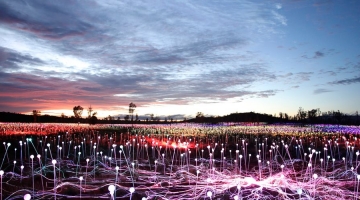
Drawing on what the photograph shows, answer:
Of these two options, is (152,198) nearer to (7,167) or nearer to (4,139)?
(7,167)

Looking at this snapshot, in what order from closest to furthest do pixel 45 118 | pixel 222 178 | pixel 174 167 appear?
1. pixel 222 178
2. pixel 174 167
3. pixel 45 118

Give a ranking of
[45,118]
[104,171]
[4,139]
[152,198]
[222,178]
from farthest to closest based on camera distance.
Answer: [45,118] < [4,139] < [104,171] < [222,178] < [152,198]

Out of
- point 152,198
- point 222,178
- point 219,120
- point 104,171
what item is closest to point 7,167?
point 104,171

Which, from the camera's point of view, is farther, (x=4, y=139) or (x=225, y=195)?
(x=4, y=139)

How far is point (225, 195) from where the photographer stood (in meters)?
6.51

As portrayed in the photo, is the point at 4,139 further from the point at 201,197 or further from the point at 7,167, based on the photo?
the point at 201,197

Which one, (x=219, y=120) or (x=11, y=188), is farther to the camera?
(x=219, y=120)

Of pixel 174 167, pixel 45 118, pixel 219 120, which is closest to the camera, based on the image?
pixel 174 167

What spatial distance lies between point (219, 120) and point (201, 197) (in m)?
34.8

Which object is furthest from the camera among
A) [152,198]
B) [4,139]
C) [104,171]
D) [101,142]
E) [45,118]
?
[45,118]

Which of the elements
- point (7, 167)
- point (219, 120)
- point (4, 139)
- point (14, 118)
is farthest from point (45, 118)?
point (7, 167)

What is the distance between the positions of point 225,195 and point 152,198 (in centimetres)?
144

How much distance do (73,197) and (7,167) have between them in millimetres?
4385

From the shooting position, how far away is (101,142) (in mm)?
16812
